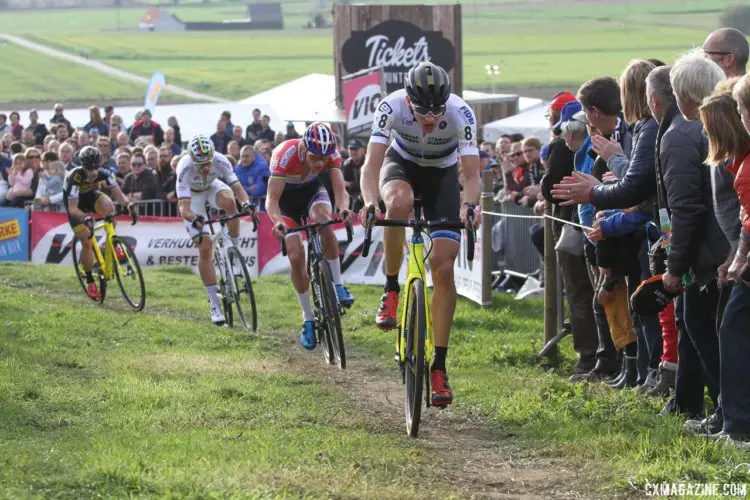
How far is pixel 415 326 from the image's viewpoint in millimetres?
8102

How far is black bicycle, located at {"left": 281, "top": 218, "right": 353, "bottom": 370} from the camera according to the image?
11.2 meters

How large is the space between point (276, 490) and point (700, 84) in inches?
133

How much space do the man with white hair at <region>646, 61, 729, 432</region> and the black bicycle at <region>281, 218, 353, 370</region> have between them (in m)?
4.17

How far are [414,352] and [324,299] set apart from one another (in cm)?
347

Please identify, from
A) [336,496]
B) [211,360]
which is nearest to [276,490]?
[336,496]

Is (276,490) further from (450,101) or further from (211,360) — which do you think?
(211,360)

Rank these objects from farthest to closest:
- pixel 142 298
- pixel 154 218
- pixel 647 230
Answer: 1. pixel 154 218
2. pixel 142 298
3. pixel 647 230

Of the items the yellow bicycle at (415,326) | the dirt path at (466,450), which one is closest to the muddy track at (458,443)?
the dirt path at (466,450)

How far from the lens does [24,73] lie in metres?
81.6

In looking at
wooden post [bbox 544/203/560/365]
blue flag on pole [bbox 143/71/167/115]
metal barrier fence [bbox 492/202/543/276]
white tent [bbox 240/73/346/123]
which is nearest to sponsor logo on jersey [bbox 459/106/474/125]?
wooden post [bbox 544/203/560/365]

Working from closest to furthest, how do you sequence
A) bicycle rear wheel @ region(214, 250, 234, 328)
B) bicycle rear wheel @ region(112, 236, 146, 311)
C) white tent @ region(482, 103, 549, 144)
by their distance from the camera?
1. bicycle rear wheel @ region(214, 250, 234, 328)
2. bicycle rear wheel @ region(112, 236, 146, 311)
3. white tent @ region(482, 103, 549, 144)

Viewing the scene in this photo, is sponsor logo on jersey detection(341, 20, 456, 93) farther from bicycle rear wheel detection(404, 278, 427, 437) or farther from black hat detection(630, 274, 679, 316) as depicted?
black hat detection(630, 274, 679, 316)

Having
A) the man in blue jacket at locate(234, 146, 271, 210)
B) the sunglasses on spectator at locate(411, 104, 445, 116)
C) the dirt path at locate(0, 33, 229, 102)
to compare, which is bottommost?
the man in blue jacket at locate(234, 146, 271, 210)

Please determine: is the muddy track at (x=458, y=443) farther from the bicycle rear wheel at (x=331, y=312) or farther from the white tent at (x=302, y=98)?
the white tent at (x=302, y=98)
